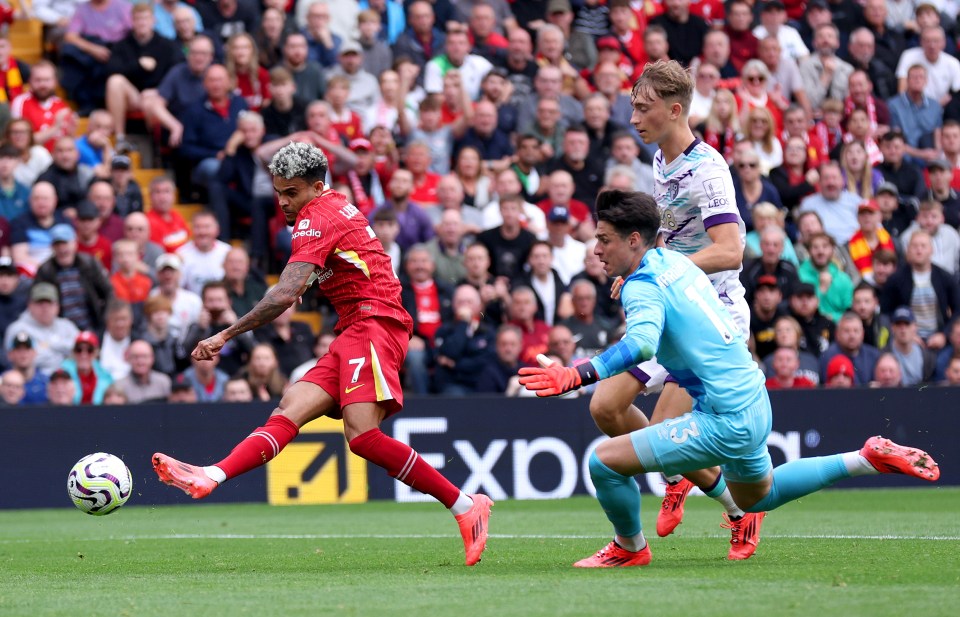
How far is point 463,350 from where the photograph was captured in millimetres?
15156

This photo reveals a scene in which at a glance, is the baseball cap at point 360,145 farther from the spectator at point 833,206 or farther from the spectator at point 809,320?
the spectator at point 833,206

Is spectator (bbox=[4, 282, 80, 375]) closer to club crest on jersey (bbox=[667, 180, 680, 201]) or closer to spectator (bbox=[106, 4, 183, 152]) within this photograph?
spectator (bbox=[106, 4, 183, 152])

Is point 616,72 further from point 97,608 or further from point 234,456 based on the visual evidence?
point 97,608

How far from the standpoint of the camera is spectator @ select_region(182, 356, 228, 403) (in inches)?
585

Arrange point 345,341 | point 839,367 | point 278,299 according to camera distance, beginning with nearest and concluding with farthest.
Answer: point 278,299 → point 345,341 → point 839,367

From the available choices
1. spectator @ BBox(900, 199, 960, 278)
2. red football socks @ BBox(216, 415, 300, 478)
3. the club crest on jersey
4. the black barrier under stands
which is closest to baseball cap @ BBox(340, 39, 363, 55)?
the black barrier under stands

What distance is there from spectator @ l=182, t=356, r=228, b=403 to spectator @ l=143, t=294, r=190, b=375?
0.14 meters

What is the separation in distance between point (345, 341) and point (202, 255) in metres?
7.92

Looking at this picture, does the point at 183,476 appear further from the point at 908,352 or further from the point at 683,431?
the point at 908,352

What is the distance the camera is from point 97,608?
20.6 ft

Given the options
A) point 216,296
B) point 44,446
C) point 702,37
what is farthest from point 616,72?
point 44,446

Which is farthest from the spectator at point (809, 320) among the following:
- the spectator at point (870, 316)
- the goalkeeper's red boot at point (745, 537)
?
the goalkeeper's red boot at point (745, 537)

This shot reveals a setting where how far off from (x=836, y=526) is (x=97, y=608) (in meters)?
5.90

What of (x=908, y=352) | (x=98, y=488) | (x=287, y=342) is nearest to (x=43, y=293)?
(x=287, y=342)
